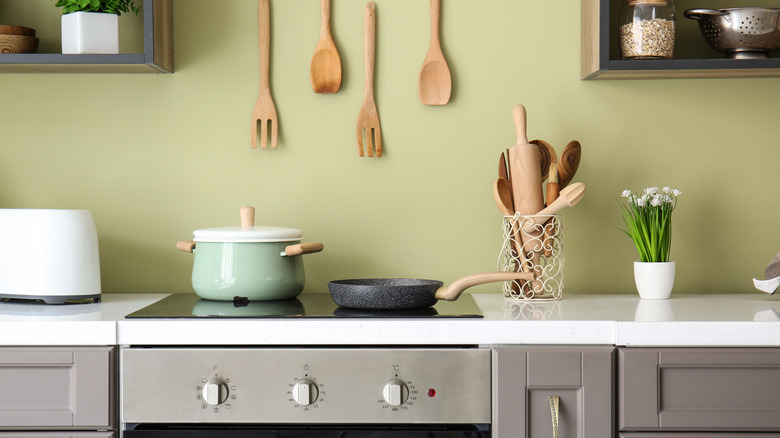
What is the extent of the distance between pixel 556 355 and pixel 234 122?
1.00m

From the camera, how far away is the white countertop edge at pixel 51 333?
138 centimetres

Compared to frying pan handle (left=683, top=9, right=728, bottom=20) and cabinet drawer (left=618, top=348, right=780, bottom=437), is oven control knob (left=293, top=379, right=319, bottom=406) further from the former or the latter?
frying pan handle (left=683, top=9, right=728, bottom=20)

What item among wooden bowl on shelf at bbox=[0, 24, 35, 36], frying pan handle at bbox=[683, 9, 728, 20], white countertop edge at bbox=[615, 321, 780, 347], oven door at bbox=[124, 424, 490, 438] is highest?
frying pan handle at bbox=[683, 9, 728, 20]

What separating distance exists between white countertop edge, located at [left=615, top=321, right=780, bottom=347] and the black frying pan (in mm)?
269

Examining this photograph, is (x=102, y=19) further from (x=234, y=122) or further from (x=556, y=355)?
(x=556, y=355)

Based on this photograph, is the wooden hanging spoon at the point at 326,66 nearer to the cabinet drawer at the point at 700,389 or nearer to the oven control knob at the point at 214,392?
the oven control knob at the point at 214,392

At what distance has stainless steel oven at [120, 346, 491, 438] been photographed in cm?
136

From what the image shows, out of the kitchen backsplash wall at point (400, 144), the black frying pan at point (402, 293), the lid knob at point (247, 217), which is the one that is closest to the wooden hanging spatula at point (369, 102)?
the kitchen backsplash wall at point (400, 144)

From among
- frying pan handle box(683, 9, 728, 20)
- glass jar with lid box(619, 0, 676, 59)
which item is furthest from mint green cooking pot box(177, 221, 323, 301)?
frying pan handle box(683, 9, 728, 20)

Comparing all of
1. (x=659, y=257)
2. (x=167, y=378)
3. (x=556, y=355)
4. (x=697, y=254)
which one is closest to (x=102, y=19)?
(x=167, y=378)

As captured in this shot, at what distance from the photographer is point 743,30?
1686mm

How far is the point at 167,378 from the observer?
1374 millimetres

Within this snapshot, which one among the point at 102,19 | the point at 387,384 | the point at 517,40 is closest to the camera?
the point at 387,384

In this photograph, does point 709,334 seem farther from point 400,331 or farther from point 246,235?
point 246,235
